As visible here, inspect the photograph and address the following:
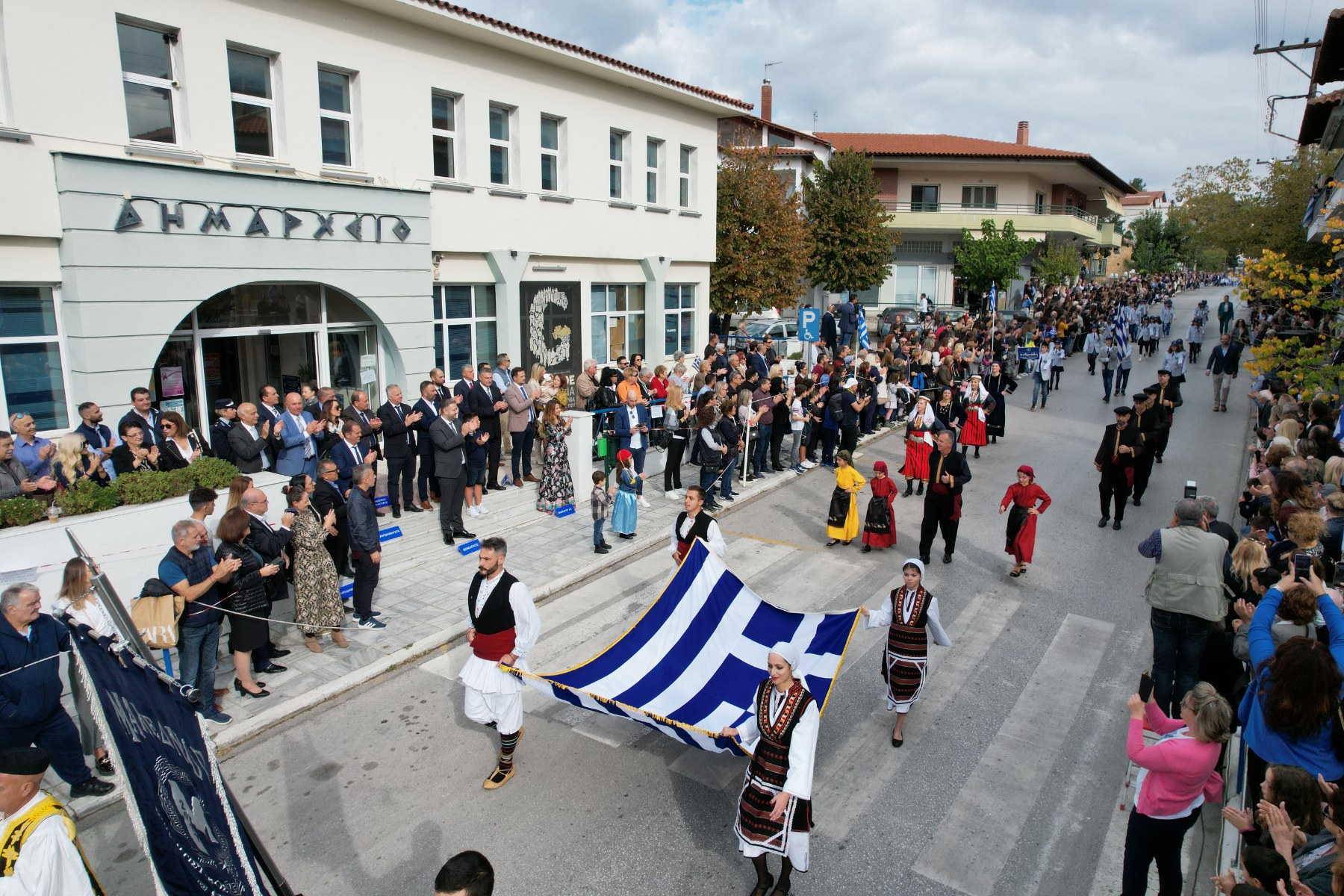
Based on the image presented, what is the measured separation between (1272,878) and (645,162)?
19.2 metres

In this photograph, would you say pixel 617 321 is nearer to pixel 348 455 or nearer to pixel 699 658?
pixel 348 455

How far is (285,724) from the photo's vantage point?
25.5ft

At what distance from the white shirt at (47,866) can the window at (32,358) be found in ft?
29.5

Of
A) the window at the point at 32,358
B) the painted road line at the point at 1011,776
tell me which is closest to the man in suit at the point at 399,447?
the window at the point at 32,358

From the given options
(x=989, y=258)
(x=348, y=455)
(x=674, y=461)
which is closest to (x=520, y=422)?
(x=674, y=461)

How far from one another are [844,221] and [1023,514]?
91.1 feet

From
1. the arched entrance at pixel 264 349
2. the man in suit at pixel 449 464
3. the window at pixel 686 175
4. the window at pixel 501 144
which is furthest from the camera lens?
the window at pixel 686 175

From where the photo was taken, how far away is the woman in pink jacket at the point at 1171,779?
193 inches

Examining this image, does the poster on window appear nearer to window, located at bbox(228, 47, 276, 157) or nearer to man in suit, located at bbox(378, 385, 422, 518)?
window, located at bbox(228, 47, 276, 157)

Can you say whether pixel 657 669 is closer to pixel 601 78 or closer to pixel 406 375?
pixel 406 375

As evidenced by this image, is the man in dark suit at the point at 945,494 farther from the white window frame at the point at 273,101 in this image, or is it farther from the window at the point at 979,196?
the window at the point at 979,196

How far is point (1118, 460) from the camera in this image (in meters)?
13.0

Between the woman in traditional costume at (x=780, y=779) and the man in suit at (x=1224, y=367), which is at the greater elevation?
the man in suit at (x=1224, y=367)

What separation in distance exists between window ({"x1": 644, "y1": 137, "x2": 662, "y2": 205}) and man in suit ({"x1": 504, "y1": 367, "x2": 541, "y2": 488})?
8536 mm
